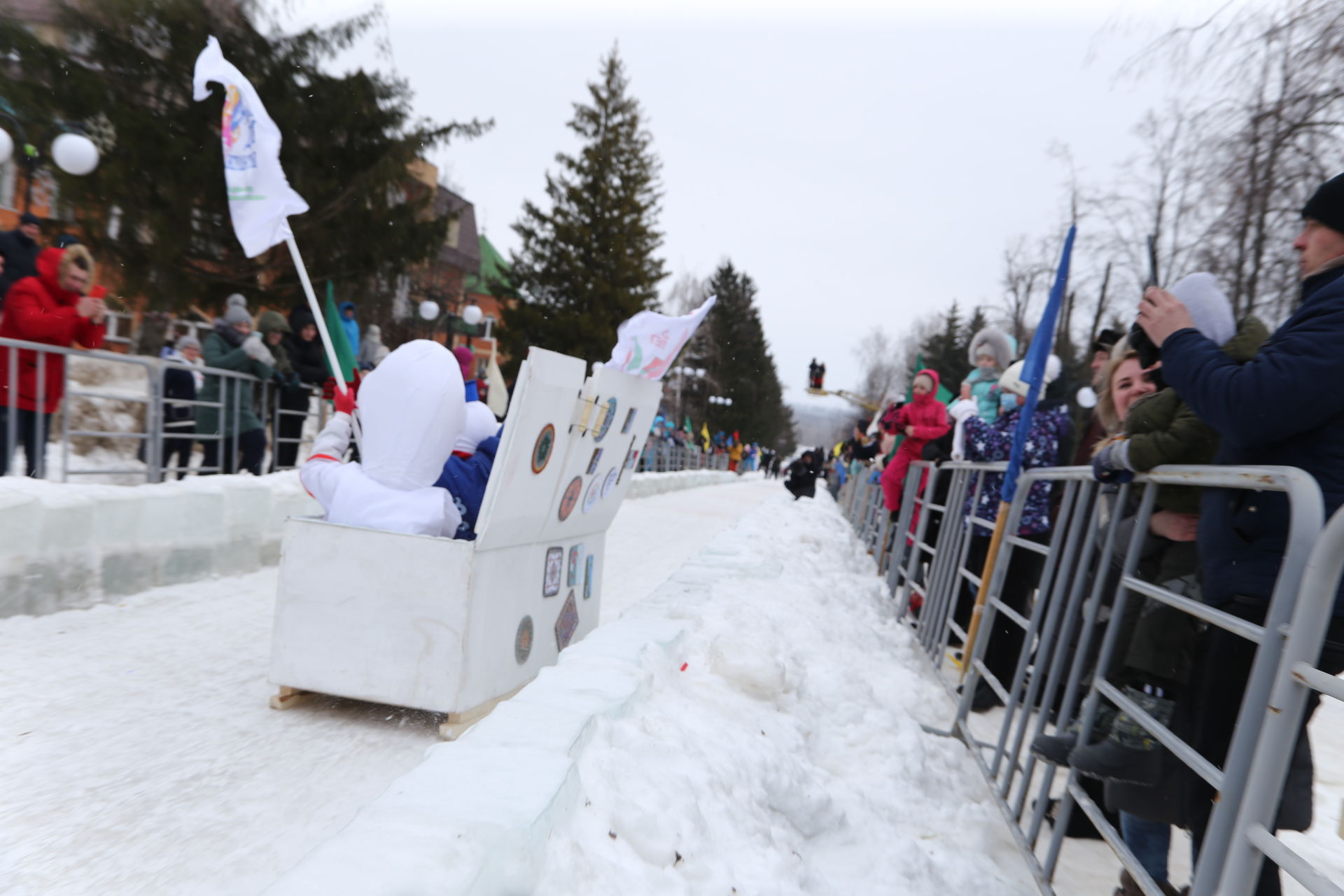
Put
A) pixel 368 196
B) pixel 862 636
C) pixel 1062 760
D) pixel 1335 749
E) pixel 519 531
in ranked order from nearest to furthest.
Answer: pixel 1062 760, pixel 519 531, pixel 1335 749, pixel 862 636, pixel 368 196

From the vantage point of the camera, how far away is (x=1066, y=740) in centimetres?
244

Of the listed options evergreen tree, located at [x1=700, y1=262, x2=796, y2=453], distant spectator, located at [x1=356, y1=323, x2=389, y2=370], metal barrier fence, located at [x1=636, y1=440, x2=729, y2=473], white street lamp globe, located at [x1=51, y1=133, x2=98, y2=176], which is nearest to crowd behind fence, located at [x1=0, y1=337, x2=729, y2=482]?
distant spectator, located at [x1=356, y1=323, x2=389, y2=370]

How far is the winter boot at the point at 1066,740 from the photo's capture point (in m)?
2.37

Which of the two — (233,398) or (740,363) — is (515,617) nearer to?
(233,398)

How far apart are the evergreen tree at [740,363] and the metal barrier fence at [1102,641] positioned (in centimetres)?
5251

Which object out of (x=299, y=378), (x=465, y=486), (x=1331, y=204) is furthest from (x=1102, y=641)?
(x=299, y=378)

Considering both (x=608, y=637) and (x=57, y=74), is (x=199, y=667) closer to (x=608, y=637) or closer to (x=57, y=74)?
(x=608, y=637)

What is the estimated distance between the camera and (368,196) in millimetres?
13367

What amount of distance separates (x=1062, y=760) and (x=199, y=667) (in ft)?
11.6

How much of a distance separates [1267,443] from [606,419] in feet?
9.21

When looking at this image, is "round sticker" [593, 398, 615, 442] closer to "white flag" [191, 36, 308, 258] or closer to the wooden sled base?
the wooden sled base

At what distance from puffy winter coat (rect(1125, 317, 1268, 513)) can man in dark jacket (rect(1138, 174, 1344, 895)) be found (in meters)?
0.17

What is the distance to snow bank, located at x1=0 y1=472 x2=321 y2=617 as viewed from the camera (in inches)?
169

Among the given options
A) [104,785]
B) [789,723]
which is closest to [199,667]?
[104,785]
